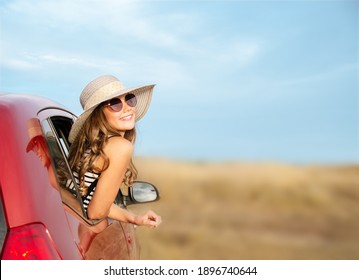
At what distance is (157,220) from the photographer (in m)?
2.71

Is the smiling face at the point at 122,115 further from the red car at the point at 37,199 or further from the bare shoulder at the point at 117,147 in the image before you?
the red car at the point at 37,199

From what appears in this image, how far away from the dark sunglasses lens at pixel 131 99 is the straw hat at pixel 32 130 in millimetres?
711

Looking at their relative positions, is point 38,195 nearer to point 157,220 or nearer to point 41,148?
point 41,148

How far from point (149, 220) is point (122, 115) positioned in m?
0.50

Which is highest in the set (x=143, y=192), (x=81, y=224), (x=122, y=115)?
(x=122, y=115)

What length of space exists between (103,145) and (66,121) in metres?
0.60

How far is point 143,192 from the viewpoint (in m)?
3.20

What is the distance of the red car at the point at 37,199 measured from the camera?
1.79 meters

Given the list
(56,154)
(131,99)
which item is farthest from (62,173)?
(131,99)

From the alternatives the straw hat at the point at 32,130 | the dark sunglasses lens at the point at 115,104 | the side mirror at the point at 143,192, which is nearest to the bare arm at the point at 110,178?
the dark sunglasses lens at the point at 115,104

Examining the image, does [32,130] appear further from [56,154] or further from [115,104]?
[115,104]

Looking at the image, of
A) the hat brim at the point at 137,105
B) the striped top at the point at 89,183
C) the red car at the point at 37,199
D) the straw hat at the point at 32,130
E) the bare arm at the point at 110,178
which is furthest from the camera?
the hat brim at the point at 137,105

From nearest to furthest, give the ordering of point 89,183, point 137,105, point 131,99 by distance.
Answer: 1. point 89,183
2. point 131,99
3. point 137,105

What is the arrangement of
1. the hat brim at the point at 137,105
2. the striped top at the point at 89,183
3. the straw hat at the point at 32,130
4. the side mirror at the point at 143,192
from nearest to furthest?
the straw hat at the point at 32,130
the striped top at the point at 89,183
the hat brim at the point at 137,105
the side mirror at the point at 143,192
